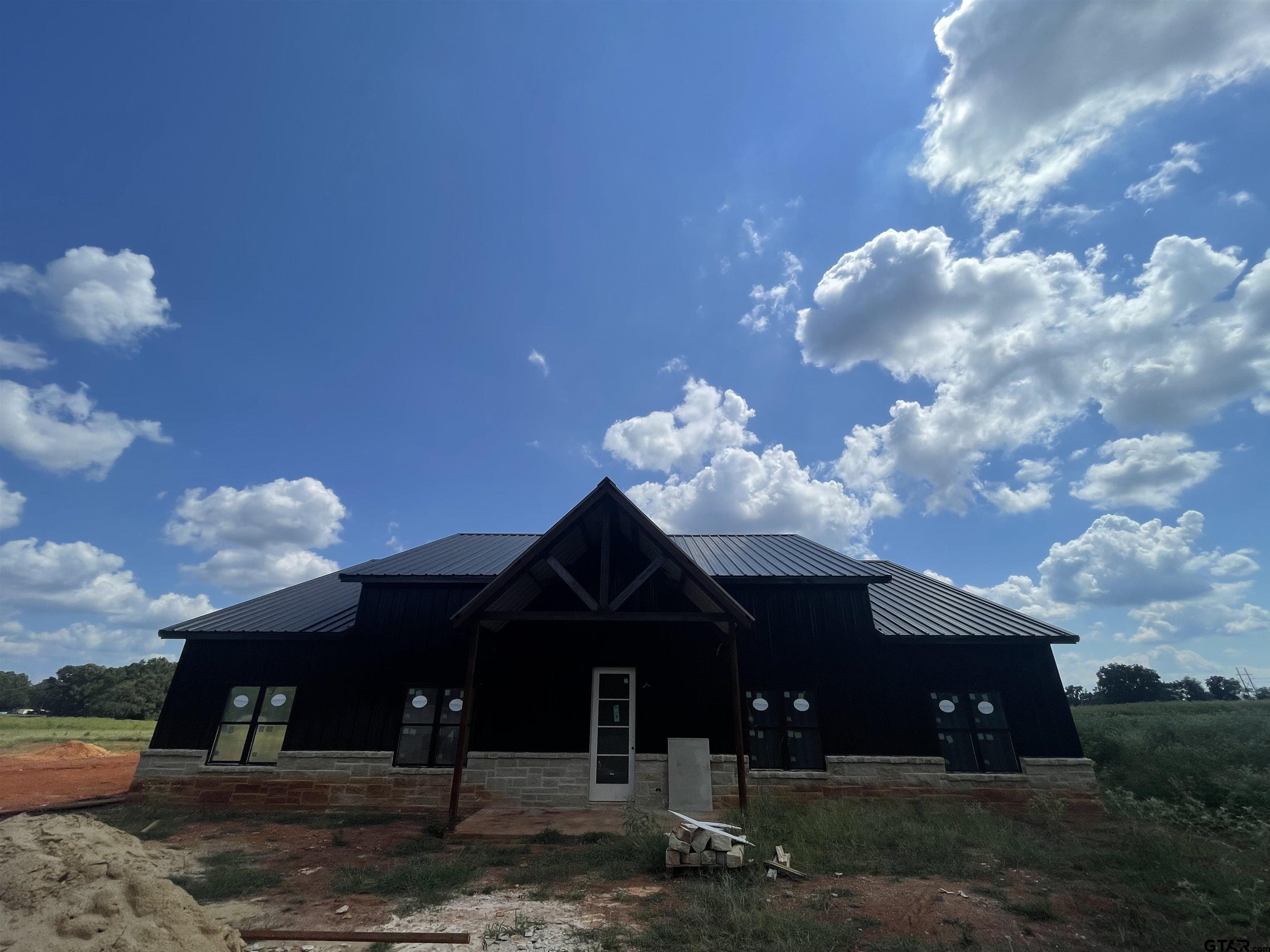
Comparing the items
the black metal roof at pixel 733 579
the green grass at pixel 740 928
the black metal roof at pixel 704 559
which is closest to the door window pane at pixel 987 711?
the black metal roof at pixel 733 579

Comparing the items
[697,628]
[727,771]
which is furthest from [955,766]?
[697,628]

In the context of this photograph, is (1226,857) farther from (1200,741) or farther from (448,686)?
(448,686)

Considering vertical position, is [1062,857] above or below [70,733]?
below

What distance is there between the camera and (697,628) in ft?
40.1

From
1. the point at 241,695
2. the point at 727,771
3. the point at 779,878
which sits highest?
the point at 241,695

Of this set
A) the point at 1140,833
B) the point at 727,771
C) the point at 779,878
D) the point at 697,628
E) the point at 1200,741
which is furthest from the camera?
the point at 1200,741

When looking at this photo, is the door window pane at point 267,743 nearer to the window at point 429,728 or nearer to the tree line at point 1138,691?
the window at point 429,728

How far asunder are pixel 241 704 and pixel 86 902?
8.91 metres

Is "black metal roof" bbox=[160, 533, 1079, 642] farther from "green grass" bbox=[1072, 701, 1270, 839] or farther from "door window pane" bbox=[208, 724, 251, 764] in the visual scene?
"green grass" bbox=[1072, 701, 1270, 839]

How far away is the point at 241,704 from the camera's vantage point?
488 inches

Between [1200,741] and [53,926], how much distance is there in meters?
22.1

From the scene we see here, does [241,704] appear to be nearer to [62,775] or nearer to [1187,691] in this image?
[62,775]

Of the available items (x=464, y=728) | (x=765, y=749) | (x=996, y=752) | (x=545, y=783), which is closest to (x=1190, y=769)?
(x=996, y=752)

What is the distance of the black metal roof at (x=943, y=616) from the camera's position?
39.9 ft
